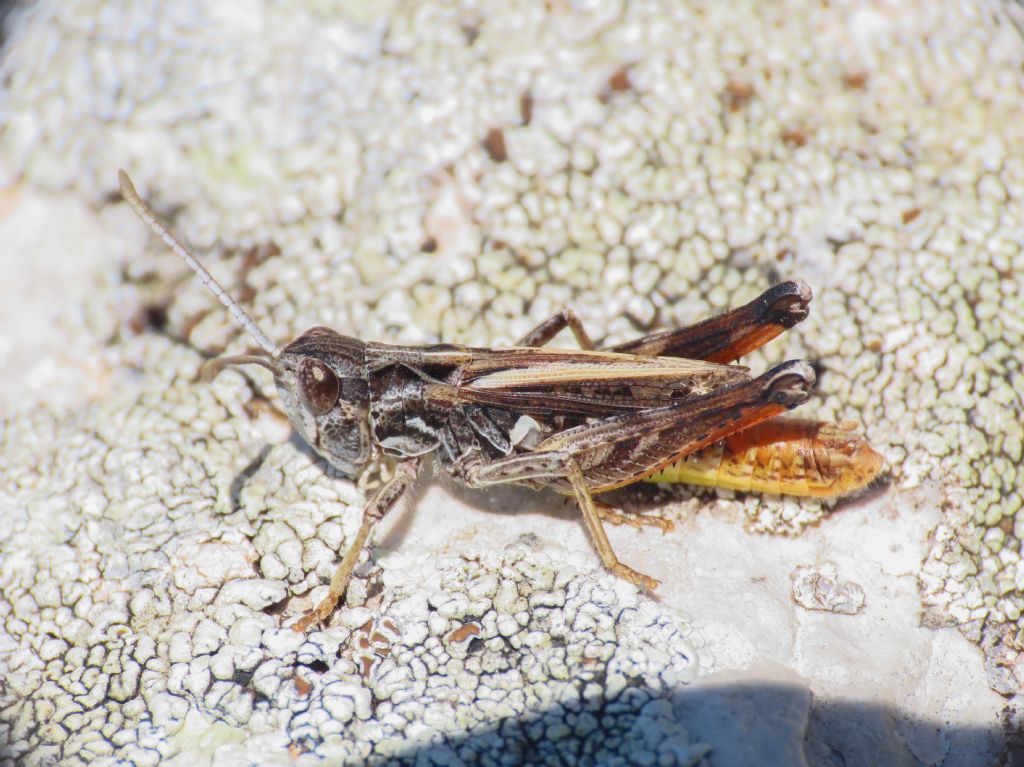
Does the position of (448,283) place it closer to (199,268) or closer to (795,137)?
(199,268)

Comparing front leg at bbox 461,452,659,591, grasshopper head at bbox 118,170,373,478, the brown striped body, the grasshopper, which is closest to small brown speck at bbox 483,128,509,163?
the grasshopper

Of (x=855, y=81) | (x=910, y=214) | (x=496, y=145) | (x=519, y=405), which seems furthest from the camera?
(x=855, y=81)

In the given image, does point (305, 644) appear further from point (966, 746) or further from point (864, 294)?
point (864, 294)

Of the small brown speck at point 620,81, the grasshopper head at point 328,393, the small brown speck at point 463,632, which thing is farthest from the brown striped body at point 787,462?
the small brown speck at point 620,81

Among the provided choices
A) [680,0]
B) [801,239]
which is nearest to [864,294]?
[801,239]

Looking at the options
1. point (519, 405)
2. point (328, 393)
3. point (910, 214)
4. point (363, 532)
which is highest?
point (910, 214)

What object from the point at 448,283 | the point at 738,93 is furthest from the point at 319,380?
the point at 738,93
